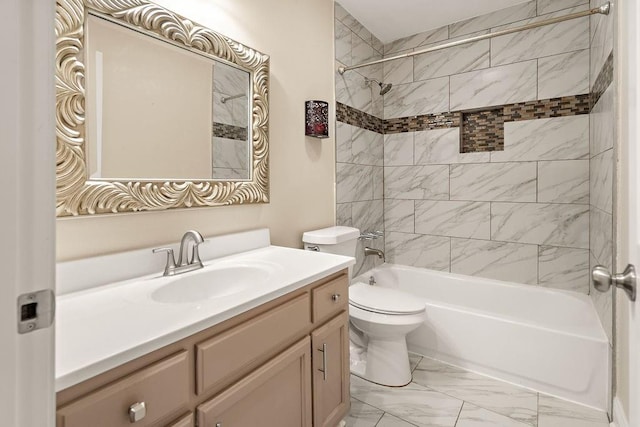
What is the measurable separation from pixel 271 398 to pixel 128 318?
0.54 meters

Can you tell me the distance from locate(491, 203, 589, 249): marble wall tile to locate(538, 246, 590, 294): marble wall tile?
Result: 52mm

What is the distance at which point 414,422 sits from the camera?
1678 mm

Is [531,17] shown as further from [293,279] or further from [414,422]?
[414,422]

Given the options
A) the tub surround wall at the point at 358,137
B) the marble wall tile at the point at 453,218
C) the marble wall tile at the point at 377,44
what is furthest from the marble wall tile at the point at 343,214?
the marble wall tile at the point at 377,44

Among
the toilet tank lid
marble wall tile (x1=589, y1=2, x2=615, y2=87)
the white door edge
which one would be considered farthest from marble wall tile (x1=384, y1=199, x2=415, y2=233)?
the white door edge

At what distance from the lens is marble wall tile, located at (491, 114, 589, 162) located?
228cm

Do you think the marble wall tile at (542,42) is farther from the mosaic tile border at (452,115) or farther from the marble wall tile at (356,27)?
the marble wall tile at (356,27)

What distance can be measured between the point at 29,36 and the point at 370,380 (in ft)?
7.08

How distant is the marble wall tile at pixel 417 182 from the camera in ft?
9.21

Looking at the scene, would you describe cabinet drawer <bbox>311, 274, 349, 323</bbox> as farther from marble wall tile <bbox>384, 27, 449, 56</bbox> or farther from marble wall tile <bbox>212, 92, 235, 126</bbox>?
marble wall tile <bbox>384, 27, 449, 56</bbox>

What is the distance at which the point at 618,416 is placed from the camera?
148cm

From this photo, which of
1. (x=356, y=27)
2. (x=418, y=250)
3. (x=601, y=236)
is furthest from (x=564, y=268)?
(x=356, y=27)

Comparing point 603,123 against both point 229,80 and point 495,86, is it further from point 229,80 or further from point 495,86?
point 229,80

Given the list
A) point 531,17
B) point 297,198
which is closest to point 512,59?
point 531,17
